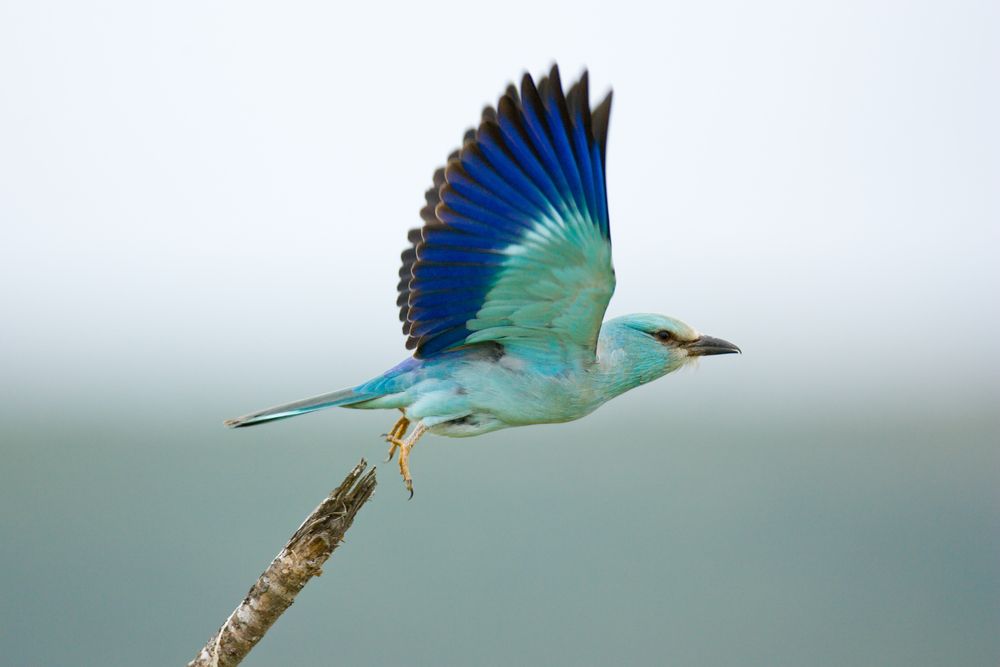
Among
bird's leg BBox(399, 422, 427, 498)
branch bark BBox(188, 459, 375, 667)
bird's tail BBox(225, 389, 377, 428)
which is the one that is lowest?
branch bark BBox(188, 459, 375, 667)

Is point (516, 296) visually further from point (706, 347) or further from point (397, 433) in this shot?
point (706, 347)

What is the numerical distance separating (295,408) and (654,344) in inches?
58.7

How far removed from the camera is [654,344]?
4867 millimetres

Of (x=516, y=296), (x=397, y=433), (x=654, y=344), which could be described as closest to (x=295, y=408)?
(x=397, y=433)

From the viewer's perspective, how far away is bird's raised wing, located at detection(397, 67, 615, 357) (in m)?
4.21

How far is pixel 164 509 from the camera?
2030 centimetres

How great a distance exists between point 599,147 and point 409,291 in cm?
95

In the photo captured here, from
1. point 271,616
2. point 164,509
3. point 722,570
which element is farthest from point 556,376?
point 164,509

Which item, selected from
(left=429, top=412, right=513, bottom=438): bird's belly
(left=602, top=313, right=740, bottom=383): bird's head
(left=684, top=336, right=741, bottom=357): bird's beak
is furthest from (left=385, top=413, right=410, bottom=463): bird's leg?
(left=684, top=336, right=741, bottom=357): bird's beak

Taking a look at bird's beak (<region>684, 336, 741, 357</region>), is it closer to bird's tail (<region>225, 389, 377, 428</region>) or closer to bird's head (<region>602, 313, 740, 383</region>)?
bird's head (<region>602, 313, 740, 383</region>)

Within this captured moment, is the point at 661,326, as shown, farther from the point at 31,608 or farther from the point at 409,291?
the point at 31,608

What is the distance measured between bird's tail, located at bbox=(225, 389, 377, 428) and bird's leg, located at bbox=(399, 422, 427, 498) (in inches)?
10.9

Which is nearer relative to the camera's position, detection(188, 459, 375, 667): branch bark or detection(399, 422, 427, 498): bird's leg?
detection(188, 459, 375, 667): branch bark

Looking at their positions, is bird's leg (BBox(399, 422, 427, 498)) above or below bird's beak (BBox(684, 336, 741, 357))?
below
